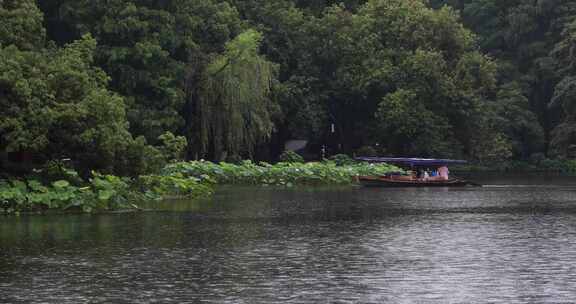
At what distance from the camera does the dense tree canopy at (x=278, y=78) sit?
4669cm

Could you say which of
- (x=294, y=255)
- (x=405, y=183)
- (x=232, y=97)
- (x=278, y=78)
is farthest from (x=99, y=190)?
(x=278, y=78)

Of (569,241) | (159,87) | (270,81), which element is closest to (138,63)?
(159,87)

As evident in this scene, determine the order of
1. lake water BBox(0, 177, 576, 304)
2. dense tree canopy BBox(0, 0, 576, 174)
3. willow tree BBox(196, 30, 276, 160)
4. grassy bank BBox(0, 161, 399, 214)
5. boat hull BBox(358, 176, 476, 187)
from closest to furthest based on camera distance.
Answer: lake water BBox(0, 177, 576, 304)
grassy bank BBox(0, 161, 399, 214)
dense tree canopy BBox(0, 0, 576, 174)
boat hull BBox(358, 176, 476, 187)
willow tree BBox(196, 30, 276, 160)

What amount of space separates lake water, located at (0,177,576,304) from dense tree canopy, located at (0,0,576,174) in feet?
20.5

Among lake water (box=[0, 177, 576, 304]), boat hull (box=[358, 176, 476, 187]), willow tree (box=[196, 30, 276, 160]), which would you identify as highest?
willow tree (box=[196, 30, 276, 160])

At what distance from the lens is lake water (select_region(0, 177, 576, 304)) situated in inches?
876

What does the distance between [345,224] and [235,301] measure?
54.9 ft

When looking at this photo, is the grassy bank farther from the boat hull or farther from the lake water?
the boat hull

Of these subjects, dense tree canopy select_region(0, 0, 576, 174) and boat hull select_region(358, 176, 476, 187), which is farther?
boat hull select_region(358, 176, 476, 187)

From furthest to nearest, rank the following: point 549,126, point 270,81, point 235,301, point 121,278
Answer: point 549,126
point 270,81
point 121,278
point 235,301

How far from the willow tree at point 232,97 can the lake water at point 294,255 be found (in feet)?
81.9

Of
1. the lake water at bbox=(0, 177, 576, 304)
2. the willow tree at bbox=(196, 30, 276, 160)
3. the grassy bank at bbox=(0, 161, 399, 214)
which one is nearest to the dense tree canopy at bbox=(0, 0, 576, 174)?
the willow tree at bbox=(196, 30, 276, 160)

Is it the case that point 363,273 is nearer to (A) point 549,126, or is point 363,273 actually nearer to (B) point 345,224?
(B) point 345,224

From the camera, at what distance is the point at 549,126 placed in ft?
348
